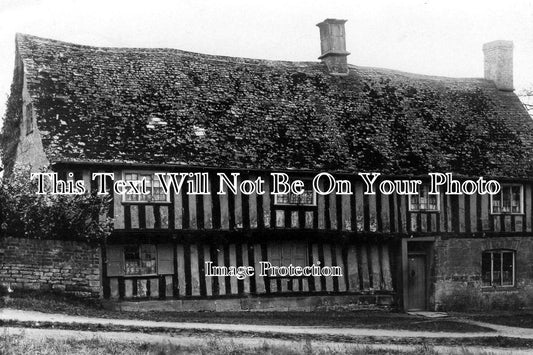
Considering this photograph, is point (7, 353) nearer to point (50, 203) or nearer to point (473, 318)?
point (50, 203)

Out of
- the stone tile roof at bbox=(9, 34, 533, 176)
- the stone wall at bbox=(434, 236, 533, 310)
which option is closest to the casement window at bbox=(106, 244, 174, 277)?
the stone tile roof at bbox=(9, 34, 533, 176)

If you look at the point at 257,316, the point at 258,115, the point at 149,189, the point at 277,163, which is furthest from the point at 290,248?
the point at 149,189

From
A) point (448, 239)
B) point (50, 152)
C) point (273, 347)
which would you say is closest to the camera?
point (273, 347)

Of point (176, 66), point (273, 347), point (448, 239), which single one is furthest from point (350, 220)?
point (273, 347)

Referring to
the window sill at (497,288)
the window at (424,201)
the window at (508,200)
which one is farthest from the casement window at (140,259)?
the window at (508,200)

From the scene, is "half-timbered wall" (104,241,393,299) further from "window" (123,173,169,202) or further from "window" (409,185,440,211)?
"window" (409,185,440,211)

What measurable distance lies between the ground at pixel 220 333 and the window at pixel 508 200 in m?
6.24

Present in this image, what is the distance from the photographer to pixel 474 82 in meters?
31.6

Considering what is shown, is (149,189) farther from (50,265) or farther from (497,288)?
(497,288)

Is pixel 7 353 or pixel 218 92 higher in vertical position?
pixel 218 92

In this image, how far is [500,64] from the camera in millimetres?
31984

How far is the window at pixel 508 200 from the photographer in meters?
27.5

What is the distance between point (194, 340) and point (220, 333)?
1.38 m

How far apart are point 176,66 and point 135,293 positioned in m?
7.92
